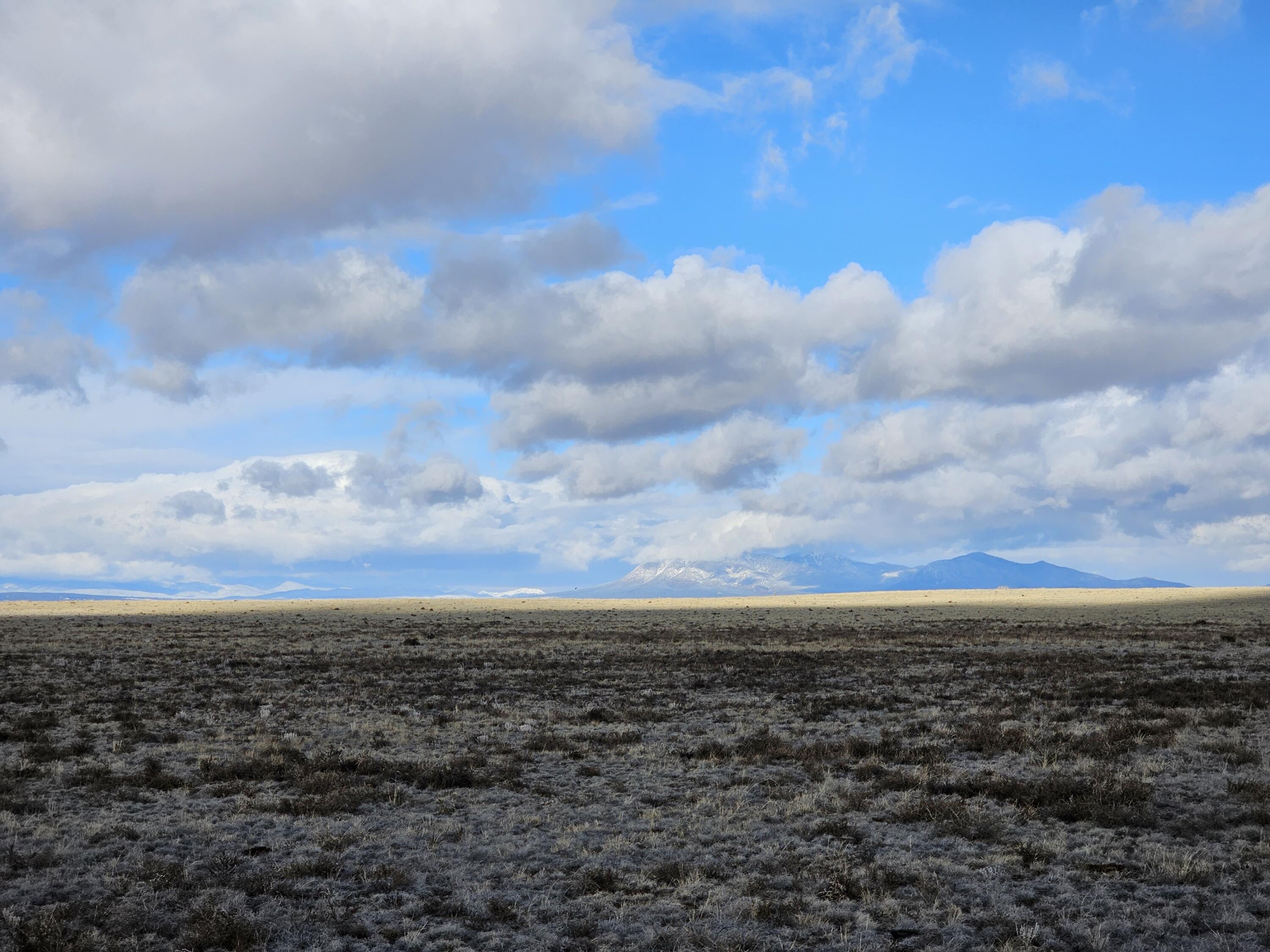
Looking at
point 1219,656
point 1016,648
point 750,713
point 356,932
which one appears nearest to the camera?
point 356,932

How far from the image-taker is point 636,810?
45.3 ft

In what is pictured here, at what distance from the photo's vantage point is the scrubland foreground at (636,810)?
30.5 feet

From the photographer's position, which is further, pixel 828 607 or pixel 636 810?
pixel 828 607

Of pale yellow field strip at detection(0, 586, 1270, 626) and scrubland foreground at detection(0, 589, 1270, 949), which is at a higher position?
scrubland foreground at detection(0, 589, 1270, 949)

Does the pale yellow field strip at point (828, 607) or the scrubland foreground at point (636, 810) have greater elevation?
the scrubland foreground at point (636, 810)

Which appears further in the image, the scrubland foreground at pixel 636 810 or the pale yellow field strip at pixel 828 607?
the pale yellow field strip at pixel 828 607

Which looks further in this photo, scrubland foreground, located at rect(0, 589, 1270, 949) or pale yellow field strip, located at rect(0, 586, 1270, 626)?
pale yellow field strip, located at rect(0, 586, 1270, 626)

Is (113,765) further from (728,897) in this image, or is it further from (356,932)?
(728,897)

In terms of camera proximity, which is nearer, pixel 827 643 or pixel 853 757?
pixel 853 757

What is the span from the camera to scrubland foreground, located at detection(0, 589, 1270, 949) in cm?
928

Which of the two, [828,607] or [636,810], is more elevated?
[636,810]

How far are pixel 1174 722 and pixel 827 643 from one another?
2903cm

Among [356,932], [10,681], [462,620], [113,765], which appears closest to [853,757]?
[356,932]

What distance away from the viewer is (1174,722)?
67.8 ft
